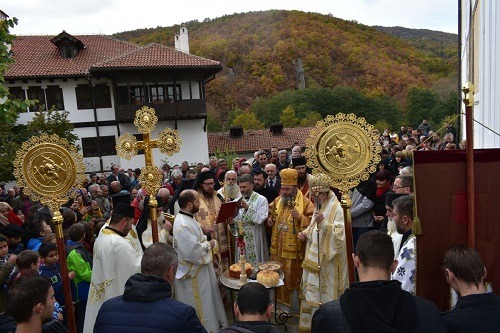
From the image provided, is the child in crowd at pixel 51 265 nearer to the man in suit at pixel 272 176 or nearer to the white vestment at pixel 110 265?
the white vestment at pixel 110 265

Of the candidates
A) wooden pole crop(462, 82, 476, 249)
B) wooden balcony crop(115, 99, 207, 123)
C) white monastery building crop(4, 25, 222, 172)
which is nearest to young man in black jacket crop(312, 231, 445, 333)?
wooden pole crop(462, 82, 476, 249)

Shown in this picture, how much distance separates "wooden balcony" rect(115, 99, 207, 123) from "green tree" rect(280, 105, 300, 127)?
22.7 metres

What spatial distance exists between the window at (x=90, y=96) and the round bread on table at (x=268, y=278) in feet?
75.0

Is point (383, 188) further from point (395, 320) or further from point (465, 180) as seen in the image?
point (395, 320)

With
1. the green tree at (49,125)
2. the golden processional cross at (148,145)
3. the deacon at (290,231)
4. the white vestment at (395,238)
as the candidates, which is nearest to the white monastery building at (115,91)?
the green tree at (49,125)

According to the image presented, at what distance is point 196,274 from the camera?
5336 mm

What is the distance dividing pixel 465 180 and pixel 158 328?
2237 millimetres

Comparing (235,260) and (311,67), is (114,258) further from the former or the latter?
(311,67)

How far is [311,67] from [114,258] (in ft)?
217

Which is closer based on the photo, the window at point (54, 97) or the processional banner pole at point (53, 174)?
the processional banner pole at point (53, 174)

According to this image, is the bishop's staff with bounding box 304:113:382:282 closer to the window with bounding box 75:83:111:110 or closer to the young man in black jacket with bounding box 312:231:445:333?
the young man in black jacket with bounding box 312:231:445:333

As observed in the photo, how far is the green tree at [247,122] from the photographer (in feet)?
153

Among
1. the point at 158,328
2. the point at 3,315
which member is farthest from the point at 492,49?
the point at 3,315

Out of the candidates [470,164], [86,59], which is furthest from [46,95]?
[470,164]
